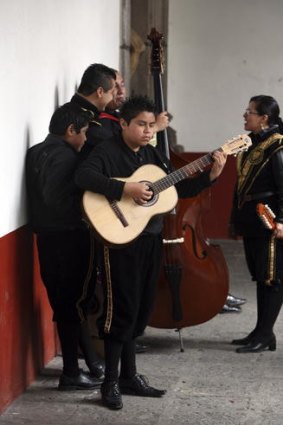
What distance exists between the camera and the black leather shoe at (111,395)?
5.14m

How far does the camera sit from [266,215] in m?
5.87

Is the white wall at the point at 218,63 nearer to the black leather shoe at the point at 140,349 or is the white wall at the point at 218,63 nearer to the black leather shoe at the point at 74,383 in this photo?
the black leather shoe at the point at 140,349

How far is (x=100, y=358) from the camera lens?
5832 mm

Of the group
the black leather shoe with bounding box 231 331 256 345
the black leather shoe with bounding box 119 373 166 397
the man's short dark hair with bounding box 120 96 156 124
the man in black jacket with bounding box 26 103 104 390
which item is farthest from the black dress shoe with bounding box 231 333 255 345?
the man's short dark hair with bounding box 120 96 156 124

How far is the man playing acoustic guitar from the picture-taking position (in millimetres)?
4957

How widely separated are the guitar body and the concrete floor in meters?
0.84

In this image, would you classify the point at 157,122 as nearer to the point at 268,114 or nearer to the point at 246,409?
the point at 268,114

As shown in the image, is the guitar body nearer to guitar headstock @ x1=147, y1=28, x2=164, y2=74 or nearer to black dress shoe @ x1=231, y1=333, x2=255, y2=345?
guitar headstock @ x1=147, y1=28, x2=164, y2=74

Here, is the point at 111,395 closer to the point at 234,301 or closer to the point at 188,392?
the point at 188,392

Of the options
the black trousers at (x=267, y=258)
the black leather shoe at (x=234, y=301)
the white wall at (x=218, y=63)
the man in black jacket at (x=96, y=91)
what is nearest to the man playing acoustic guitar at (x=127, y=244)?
→ the man in black jacket at (x=96, y=91)

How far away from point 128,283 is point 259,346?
1.44m

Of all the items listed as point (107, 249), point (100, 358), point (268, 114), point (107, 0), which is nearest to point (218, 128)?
point (107, 0)

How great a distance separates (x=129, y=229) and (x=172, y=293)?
3.35ft

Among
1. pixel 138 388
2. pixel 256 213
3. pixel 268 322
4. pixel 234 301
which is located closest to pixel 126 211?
pixel 138 388
